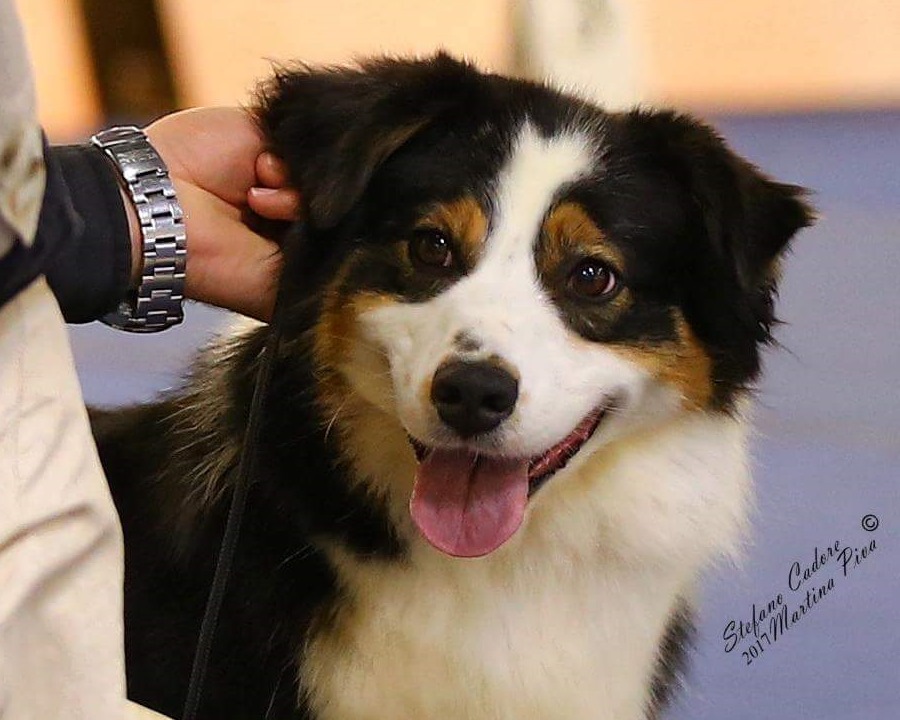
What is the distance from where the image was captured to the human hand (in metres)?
1.31

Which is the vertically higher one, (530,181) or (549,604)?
(530,181)

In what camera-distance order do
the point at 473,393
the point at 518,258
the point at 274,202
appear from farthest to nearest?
the point at 274,202
the point at 518,258
the point at 473,393

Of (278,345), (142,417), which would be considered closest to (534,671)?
(278,345)

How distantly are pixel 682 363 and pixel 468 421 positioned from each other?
278 millimetres

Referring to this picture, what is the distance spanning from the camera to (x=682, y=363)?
1253 mm

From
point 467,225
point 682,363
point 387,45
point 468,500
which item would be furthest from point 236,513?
point 387,45

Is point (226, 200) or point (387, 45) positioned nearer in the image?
point (226, 200)

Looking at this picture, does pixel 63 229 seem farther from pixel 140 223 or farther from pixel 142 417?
pixel 142 417

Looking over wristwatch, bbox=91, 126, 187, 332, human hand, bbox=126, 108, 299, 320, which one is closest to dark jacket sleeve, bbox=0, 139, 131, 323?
wristwatch, bbox=91, 126, 187, 332

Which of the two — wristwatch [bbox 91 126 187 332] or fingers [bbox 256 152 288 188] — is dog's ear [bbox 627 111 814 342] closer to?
fingers [bbox 256 152 288 188]

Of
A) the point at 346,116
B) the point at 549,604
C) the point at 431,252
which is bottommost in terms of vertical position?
the point at 549,604

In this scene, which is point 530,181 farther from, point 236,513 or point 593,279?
point 236,513

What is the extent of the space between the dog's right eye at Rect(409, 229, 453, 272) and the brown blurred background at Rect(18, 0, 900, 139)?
305 centimetres

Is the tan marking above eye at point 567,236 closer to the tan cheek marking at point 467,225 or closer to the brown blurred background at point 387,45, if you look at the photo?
the tan cheek marking at point 467,225
